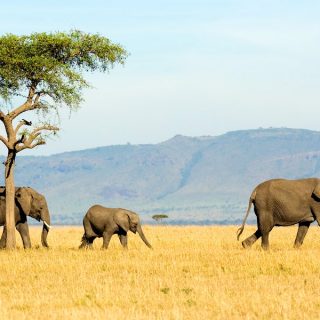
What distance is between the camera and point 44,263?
86.9ft

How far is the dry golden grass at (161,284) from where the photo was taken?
663 inches

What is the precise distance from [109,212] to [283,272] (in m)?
12.0

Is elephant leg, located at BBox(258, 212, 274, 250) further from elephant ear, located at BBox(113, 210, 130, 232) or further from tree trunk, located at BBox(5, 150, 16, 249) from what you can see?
tree trunk, located at BBox(5, 150, 16, 249)

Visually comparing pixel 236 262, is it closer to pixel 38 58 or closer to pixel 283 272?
pixel 283 272

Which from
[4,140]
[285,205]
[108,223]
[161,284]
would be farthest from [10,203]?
[161,284]

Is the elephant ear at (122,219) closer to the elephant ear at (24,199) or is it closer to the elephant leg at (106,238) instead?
the elephant leg at (106,238)

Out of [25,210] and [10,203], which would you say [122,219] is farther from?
[10,203]

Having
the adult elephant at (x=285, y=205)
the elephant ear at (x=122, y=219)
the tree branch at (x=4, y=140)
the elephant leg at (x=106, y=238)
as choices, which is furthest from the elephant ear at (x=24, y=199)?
the adult elephant at (x=285, y=205)

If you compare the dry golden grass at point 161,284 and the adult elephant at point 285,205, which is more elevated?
the adult elephant at point 285,205

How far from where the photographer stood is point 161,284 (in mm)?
21094

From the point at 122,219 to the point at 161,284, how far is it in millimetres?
13100

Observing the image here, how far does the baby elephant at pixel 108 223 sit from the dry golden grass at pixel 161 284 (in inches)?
111

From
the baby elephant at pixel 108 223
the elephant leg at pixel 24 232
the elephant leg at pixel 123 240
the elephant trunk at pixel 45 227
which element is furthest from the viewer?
the elephant trunk at pixel 45 227

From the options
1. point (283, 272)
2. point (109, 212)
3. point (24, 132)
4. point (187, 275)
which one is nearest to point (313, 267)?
point (283, 272)
